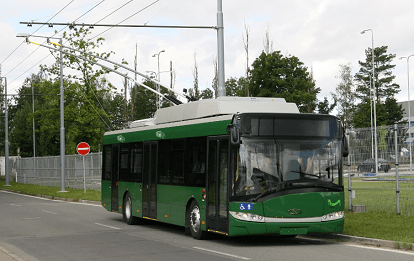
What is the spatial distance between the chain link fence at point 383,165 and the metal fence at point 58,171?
713 inches

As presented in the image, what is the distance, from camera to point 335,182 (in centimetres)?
1265

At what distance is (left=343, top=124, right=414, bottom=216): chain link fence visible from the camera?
17.3 metres

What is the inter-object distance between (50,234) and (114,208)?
13.9 feet

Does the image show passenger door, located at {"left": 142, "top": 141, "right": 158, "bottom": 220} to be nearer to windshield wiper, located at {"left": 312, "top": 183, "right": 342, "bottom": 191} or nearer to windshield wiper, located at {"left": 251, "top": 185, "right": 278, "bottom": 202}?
windshield wiper, located at {"left": 251, "top": 185, "right": 278, "bottom": 202}

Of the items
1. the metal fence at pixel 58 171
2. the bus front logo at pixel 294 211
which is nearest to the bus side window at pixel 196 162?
the bus front logo at pixel 294 211

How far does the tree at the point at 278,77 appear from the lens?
180ft

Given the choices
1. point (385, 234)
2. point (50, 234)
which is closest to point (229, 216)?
point (385, 234)

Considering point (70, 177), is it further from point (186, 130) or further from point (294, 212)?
point (294, 212)

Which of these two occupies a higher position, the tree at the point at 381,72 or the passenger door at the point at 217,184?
the tree at the point at 381,72

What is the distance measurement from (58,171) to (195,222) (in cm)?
3429

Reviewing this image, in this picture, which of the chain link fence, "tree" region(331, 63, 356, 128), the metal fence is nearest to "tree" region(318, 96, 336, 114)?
"tree" region(331, 63, 356, 128)

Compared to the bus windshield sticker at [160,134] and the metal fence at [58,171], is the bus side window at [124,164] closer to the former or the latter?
the bus windshield sticker at [160,134]

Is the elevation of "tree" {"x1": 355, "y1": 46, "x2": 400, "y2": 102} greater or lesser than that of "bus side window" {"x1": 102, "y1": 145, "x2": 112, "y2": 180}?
greater

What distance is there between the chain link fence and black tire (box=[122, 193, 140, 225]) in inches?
235
